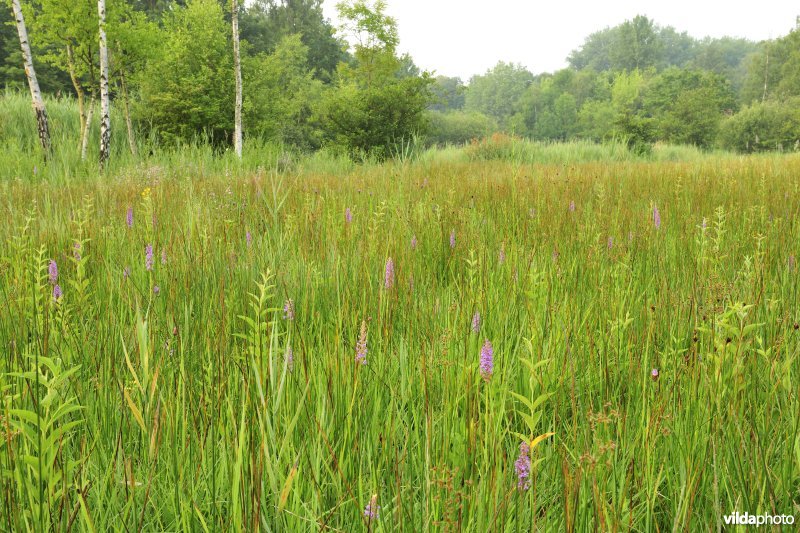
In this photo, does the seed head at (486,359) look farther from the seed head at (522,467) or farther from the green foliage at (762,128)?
the green foliage at (762,128)

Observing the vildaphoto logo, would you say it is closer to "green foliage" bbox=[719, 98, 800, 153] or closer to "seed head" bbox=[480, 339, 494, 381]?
"seed head" bbox=[480, 339, 494, 381]

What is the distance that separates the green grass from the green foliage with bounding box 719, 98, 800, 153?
41.5 meters

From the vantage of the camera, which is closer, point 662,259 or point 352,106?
point 662,259

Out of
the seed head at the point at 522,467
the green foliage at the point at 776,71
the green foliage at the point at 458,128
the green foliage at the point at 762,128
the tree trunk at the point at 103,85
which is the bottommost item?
the seed head at the point at 522,467


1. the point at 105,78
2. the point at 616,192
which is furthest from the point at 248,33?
the point at 616,192

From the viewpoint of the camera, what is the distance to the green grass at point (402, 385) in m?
0.95

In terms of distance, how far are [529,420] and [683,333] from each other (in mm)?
1172

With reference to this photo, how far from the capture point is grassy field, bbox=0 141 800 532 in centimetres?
94

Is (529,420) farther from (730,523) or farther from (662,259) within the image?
(662,259)

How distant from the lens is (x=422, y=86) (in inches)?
631

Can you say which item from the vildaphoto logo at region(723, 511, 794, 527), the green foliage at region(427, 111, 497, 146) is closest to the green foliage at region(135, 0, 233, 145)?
the vildaphoto logo at region(723, 511, 794, 527)

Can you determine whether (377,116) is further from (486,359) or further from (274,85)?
(486,359)

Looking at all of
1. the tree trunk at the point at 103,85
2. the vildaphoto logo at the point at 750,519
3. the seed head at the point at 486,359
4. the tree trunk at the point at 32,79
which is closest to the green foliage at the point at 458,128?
the tree trunk at the point at 103,85

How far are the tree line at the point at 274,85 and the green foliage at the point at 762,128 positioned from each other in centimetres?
10
